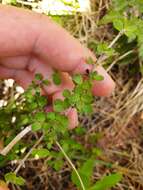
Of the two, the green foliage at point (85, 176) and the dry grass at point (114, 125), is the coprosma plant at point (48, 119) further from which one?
the dry grass at point (114, 125)

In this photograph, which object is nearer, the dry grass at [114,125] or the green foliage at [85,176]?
the green foliage at [85,176]

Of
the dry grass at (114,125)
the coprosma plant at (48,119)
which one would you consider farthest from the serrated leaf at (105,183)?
the dry grass at (114,125)

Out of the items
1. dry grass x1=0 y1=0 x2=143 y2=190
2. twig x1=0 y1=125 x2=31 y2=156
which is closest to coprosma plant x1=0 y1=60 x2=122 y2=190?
twig x1=0 y1=125 x2=31 y2=156

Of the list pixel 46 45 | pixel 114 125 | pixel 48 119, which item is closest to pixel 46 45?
pixel 46 45

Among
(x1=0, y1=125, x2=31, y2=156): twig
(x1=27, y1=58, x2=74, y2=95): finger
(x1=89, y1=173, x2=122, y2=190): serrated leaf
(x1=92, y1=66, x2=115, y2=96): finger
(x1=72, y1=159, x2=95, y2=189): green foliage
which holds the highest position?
(x1=27, y1=58, x2=74, y2=95): finger

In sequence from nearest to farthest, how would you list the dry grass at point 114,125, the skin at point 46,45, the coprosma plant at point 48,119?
the coprosma plant at point 48,119 < the skin at point 46,45 < the dry grass at point 114,125

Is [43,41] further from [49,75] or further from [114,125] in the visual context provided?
[114,125]

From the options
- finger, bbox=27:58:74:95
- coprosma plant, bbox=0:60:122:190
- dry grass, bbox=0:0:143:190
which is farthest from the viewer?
dry grass, bbox=0:0:143:190

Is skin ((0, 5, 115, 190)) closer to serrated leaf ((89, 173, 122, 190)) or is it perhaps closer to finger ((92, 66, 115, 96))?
finger ((92, 66, 115, 96))

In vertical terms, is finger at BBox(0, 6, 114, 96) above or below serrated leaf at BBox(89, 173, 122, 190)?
above
